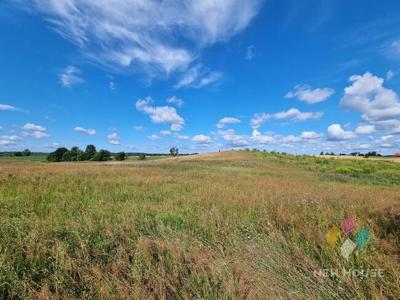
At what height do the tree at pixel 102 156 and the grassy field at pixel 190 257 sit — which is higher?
the tree at pixel 102 156

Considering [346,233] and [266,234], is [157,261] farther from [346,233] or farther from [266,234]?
[346,233]

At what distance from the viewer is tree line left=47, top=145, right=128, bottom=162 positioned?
94.7m

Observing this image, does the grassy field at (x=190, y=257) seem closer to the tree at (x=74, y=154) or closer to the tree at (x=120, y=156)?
the tree at (x=120, y=156)

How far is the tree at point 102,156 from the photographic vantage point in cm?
9364

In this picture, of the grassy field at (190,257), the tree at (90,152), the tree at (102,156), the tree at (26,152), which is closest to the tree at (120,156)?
the tree at (102,156)

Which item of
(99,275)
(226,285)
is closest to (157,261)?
(99,275)

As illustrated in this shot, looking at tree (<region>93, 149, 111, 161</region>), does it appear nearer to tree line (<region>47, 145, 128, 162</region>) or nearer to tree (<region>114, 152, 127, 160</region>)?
tree line (<region>47, 145, 128, 162</region>)

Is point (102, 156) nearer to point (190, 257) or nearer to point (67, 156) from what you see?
point (67, 156)

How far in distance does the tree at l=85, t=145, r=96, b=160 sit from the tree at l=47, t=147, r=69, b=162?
9376 millimetres

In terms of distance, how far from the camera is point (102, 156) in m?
94.7

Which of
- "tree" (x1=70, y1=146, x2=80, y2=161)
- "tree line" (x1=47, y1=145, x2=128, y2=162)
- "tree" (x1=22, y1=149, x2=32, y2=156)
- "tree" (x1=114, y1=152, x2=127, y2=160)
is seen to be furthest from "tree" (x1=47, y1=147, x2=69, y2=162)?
"tree" (x1=22, y1=149, x2=32, y2=156)

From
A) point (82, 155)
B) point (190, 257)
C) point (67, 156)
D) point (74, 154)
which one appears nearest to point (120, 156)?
point (82, 155)

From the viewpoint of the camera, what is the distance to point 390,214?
4926 mm

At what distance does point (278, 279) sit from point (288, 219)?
2.20 m
